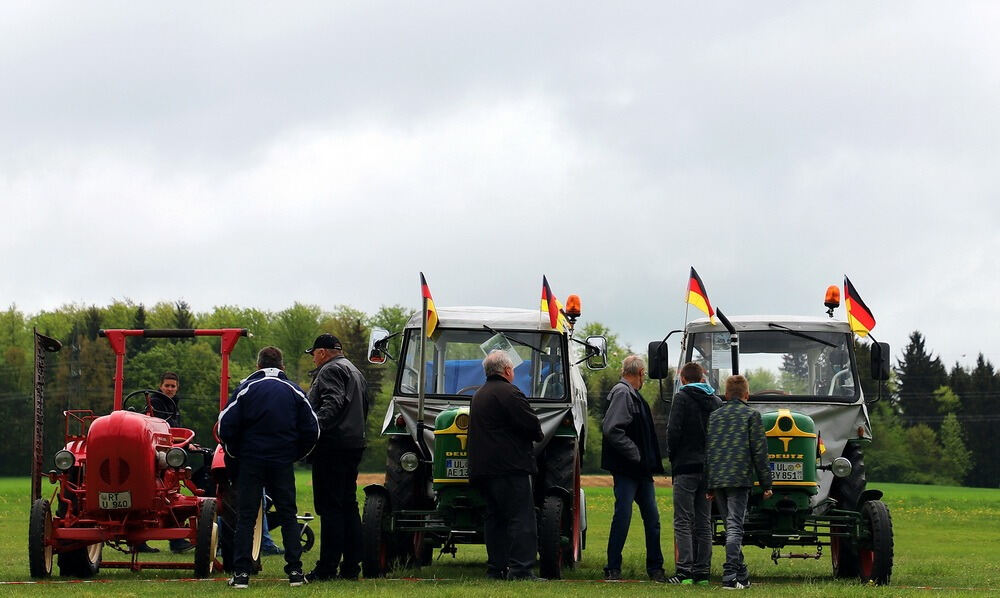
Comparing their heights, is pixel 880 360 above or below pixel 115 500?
above

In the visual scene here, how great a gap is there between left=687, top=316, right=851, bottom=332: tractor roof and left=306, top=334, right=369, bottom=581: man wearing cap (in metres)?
4.36

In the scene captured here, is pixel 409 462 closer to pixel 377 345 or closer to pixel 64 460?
pixel 377 345

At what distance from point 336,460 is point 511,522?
155 cm

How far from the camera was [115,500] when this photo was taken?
496 inches

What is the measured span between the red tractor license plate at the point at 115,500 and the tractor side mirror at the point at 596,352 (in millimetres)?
4717

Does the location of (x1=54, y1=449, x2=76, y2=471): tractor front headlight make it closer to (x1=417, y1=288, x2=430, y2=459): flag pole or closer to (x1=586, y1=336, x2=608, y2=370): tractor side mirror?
(x1=417, y1=288, x2=430, y2=459): flag pole

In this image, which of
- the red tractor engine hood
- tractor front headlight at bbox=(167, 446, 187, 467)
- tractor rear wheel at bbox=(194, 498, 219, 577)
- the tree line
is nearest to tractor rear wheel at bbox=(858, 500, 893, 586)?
tractor rear wheel at bbox=(194, 498, 219, 577)

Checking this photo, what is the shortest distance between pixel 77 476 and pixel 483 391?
3.94m

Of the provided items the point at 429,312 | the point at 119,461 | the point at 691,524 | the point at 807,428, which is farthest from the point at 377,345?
the point at 807,428

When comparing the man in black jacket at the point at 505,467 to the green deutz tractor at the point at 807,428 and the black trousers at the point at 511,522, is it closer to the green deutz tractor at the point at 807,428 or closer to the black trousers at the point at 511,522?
the black trousers at the point at 511,522

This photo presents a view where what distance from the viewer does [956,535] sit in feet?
97.4

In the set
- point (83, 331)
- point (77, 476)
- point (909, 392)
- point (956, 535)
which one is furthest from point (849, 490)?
point (909, 392)

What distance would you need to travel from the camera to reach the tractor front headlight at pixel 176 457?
1270 centimetres

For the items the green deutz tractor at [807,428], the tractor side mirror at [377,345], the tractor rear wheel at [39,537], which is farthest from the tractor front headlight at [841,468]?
the tractor rear wheel at [39,537]
